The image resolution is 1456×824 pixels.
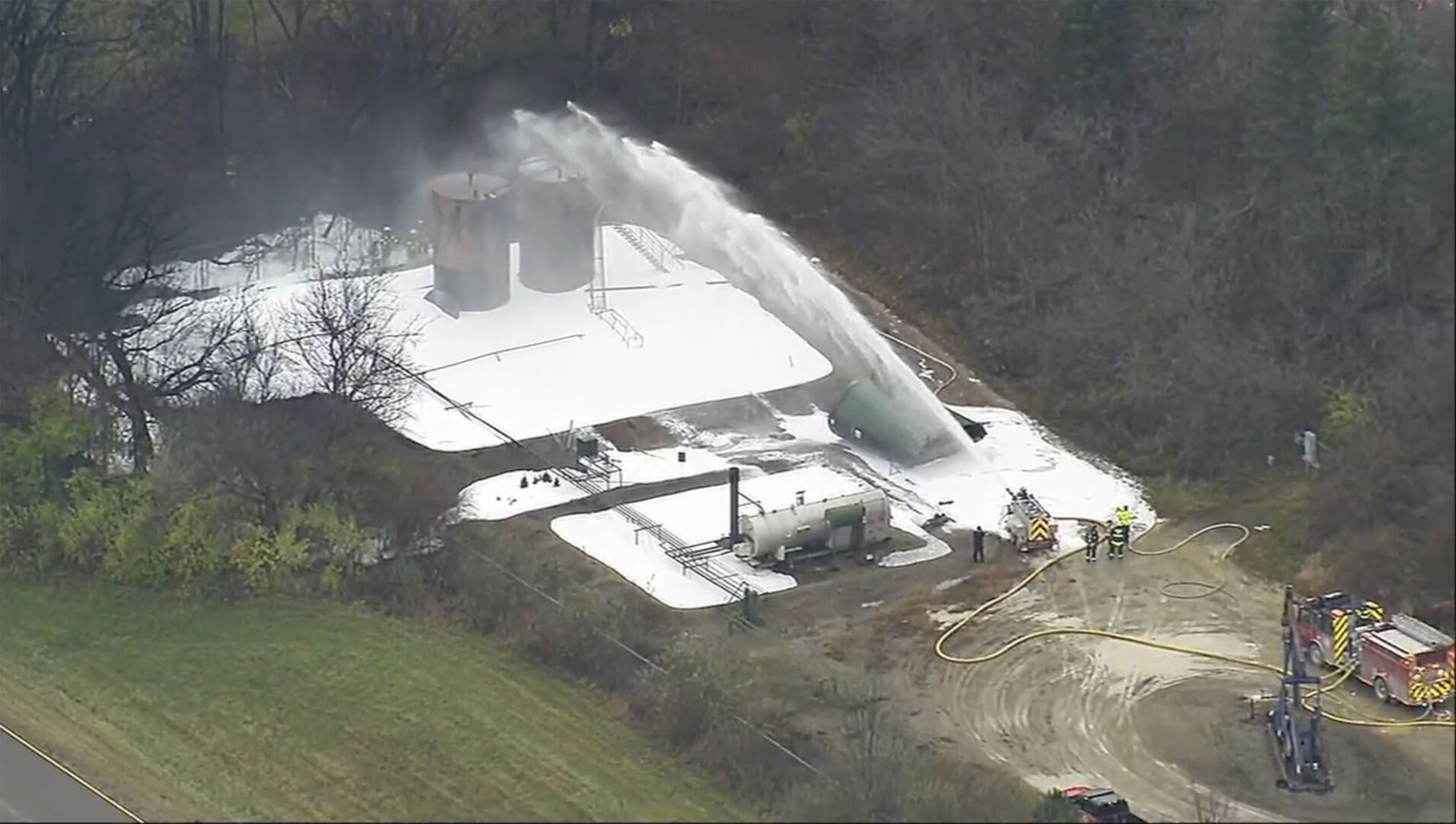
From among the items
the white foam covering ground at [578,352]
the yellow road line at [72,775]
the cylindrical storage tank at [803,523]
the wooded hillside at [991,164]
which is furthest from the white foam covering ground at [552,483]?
the yellow road line at [72,775]

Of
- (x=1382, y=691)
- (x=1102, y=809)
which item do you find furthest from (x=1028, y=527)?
(x=1102, y=809)

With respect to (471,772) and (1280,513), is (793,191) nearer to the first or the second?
(1280,513)

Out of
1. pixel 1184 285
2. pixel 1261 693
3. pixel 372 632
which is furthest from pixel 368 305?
pixel 1261 693

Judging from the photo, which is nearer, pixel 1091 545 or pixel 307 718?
pixel 307 718

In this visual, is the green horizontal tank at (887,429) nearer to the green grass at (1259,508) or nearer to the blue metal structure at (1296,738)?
the green grass at (1259,508)

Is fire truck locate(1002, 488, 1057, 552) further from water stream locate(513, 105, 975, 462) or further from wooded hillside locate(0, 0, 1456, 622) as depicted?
wooded hillside locate(0, 0, 1456, 622)

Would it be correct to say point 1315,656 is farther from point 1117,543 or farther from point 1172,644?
point 1117,543

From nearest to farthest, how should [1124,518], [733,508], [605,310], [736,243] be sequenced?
1. [733,508]
2. [1124,518]
3. [736,243]
4. [605,310]
